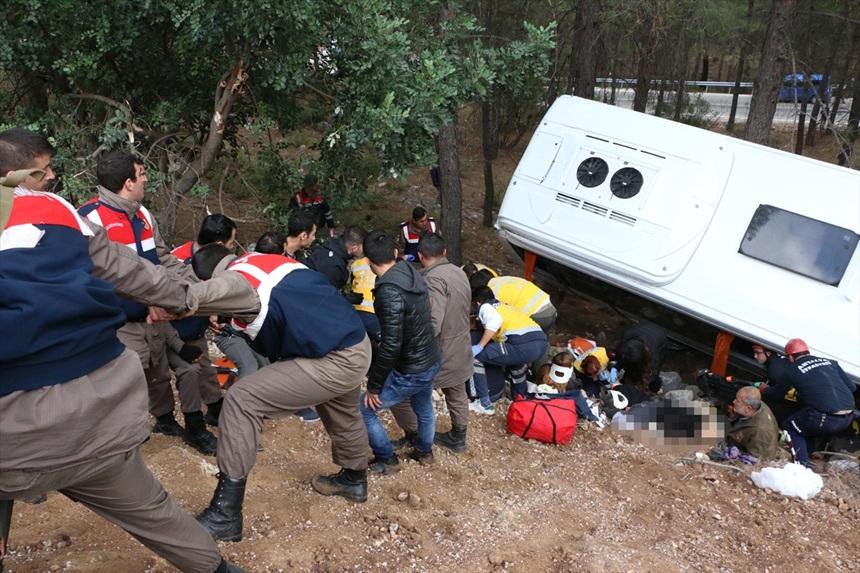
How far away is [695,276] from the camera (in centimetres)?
655

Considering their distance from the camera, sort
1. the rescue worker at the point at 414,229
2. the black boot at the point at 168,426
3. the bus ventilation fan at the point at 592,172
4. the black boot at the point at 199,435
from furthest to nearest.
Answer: the rescue worker at the point at 414,229, the bus ventilation fan at the point at 592,172, the black boot at the point at 168,426, the black boot at the point at 199,435

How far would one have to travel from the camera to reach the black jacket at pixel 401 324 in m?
3.88

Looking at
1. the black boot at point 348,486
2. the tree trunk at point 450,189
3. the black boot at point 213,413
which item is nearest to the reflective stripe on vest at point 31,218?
the black boot at point 348,486

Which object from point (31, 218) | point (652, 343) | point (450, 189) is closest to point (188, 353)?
point (31, 218)

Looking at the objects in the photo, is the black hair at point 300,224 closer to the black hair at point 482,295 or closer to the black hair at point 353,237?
the black hair at point 353,237

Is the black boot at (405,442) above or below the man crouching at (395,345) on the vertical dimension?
below

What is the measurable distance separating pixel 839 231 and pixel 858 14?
10170 millimetres

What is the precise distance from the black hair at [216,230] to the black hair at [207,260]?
1.52ft

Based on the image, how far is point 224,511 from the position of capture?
317cm

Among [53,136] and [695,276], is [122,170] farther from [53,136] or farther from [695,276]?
[695,276]

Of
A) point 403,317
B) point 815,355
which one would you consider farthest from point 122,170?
point 815,355

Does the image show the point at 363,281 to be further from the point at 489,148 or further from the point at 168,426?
the point at 489,148

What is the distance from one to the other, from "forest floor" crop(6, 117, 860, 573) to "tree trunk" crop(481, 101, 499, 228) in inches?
275

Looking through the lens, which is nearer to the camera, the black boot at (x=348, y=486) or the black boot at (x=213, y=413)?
the black boot at (x=348, y=486)
